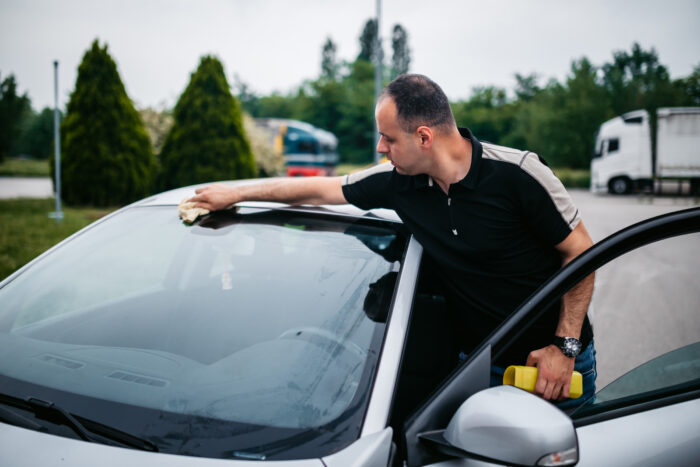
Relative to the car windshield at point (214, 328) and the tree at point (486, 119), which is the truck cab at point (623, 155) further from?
the tree at point (486, 119)

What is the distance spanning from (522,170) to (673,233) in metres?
0.57

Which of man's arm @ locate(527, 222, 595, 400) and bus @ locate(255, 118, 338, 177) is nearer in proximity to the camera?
man's arm @ locate(527, 222, 595, 400)

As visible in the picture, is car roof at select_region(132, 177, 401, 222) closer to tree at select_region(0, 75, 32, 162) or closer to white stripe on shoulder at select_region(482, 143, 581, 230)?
white stripe on shoulder at select_region(482, 143, 581, 230)

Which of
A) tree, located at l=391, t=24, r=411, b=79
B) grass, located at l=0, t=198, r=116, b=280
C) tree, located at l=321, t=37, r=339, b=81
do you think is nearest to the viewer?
grass, located at l=0, t=198, r=116, b=280

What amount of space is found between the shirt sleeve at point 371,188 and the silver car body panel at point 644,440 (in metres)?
1.06

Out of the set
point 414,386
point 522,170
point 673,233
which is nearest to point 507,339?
point 673,233

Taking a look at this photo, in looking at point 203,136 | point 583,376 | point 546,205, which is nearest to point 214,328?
point 546,205

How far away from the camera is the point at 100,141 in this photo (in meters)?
13.4

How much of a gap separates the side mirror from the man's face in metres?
0.95

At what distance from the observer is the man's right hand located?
2.06 metres

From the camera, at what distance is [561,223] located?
1816 mm

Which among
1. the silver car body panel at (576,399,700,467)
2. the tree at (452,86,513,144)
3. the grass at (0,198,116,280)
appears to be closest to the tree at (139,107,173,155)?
the grass at (0,198,116,280)

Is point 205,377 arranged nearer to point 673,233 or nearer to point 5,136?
point 673,233

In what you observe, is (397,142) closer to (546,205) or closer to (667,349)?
(546,205)
